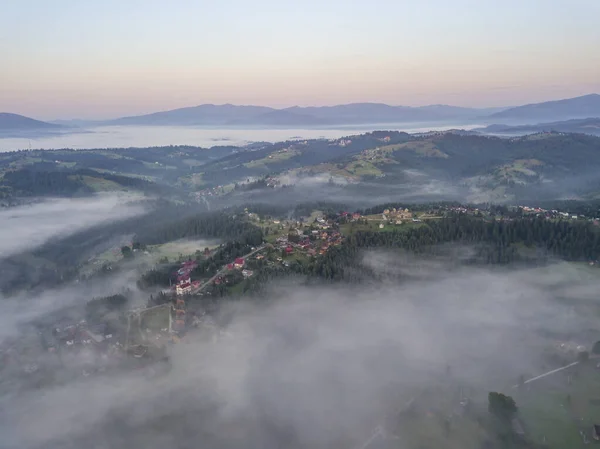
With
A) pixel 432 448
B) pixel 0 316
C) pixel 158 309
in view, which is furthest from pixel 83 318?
pixel 432 448

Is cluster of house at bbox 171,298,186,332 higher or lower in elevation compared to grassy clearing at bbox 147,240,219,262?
lower

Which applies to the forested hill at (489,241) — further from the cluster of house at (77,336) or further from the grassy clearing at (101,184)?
the grassy clearing at (101,184)

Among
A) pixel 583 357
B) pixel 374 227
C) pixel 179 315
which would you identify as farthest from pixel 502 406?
pixel 374 227

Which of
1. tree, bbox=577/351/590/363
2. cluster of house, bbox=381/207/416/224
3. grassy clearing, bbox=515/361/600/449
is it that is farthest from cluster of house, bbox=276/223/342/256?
tree, bbox=577/351/590/363

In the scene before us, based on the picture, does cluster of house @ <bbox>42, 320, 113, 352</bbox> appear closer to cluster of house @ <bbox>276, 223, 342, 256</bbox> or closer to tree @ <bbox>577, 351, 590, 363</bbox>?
cluster of house @ <bbox>276, 223, 342, 256</bbox>

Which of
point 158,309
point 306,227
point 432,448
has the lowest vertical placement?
point 432,448

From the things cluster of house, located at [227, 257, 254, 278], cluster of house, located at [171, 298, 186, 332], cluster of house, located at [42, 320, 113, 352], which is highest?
cluster of house, located at [227, 257, 254, 278]

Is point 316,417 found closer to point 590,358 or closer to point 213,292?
point 213,292

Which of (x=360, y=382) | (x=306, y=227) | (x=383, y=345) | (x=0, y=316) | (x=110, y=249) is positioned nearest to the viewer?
(x=360, y=382)

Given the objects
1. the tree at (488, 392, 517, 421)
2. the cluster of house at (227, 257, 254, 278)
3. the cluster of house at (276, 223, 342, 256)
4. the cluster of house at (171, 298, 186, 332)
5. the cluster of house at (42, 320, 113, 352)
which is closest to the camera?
the tree at (488, 392, 517, 421)
